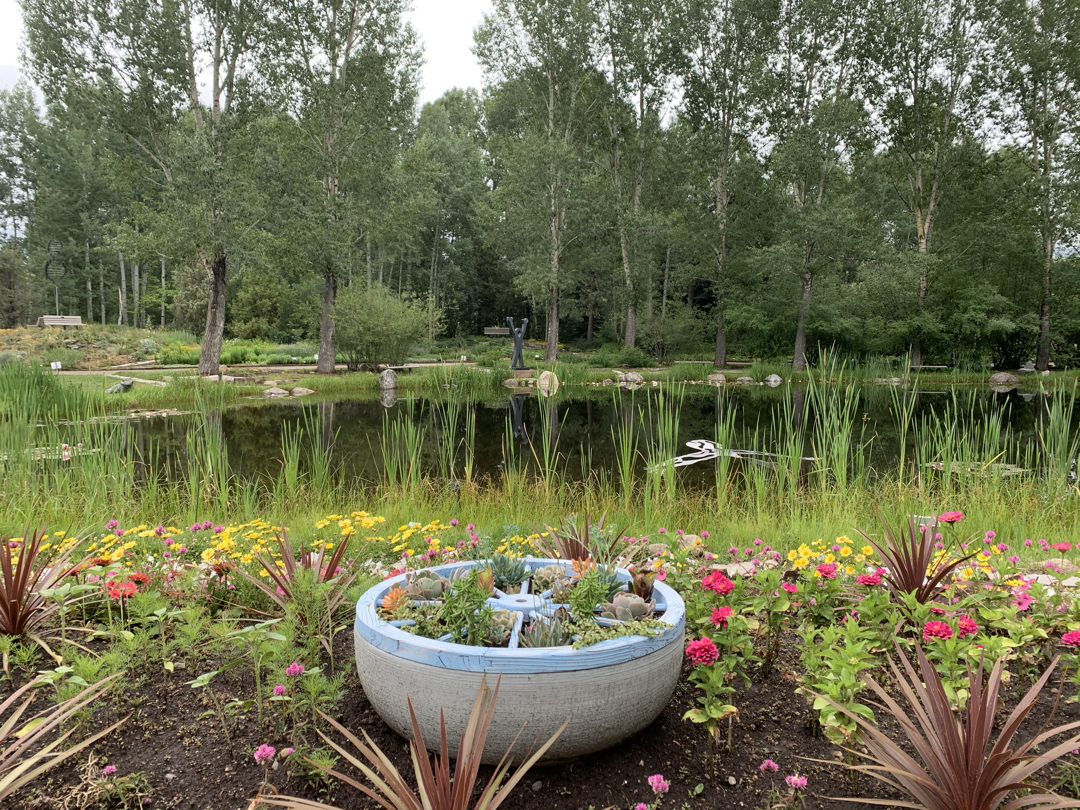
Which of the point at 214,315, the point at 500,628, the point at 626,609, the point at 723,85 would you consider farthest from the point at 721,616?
the point at 723,85

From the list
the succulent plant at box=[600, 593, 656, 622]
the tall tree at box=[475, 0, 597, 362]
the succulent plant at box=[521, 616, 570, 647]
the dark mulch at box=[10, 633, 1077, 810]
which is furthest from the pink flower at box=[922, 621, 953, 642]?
the tall tree at box=[475, 0, 597, 362]

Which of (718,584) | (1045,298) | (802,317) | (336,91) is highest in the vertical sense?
(336,91)

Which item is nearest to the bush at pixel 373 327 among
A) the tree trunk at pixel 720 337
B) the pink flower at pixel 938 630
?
the tree trunk at pixel 720 337

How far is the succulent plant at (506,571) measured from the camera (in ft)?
5.85

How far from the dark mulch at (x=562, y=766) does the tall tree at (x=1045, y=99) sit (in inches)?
670

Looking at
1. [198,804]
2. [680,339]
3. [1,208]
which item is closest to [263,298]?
[680,339]

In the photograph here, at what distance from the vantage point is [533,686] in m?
1.32

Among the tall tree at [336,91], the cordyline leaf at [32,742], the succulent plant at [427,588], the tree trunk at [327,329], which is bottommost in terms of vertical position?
the cordyline leaf at [32,742]

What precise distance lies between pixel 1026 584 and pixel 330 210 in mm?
13332

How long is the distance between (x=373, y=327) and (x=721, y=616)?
13.2 meters

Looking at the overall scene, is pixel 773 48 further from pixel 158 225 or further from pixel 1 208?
pixel 1 208

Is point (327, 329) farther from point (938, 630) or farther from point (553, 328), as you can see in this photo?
point (938, 630)

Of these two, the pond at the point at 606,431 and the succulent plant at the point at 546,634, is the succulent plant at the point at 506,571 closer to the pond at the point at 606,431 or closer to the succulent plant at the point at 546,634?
the succulent plant at the point at 546,634

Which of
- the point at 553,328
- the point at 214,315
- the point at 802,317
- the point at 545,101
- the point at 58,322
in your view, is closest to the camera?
the point at 214,315
